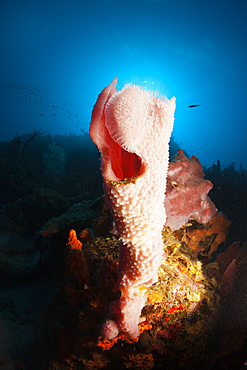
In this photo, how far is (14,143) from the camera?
1236 centimetres

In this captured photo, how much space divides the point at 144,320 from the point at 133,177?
1565 millimetres

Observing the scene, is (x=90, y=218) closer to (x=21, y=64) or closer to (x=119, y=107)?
(x=119, y=107)

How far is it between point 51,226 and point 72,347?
2.64 meters

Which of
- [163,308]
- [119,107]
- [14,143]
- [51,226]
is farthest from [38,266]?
[14,143]

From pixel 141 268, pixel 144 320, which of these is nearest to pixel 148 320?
pixel 144 320

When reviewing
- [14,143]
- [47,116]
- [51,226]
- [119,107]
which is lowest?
[51,226]

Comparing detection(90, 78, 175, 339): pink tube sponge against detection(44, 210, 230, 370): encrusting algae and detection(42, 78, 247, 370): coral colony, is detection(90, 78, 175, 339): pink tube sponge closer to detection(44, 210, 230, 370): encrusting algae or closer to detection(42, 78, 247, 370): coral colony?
detection(42, 78, 247, 370): coral colony

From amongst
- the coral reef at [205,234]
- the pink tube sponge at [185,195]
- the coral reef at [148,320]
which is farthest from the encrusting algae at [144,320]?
the coral reef at [205,234]

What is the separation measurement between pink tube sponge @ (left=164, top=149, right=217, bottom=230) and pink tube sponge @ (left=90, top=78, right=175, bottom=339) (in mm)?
1469

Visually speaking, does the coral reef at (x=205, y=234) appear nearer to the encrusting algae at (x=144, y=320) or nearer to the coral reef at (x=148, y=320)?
the coral reef at (x=148, y=320)

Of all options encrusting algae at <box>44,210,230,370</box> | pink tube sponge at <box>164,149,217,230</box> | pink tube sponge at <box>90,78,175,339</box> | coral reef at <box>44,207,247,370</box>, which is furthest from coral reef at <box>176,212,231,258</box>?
pink tube sponge at <box>90,78,175,339</box>

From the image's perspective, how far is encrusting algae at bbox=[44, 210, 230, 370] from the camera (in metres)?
1.74

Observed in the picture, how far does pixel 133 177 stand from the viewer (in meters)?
1.08

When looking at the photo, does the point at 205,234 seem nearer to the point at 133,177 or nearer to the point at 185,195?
the point at 185,195
